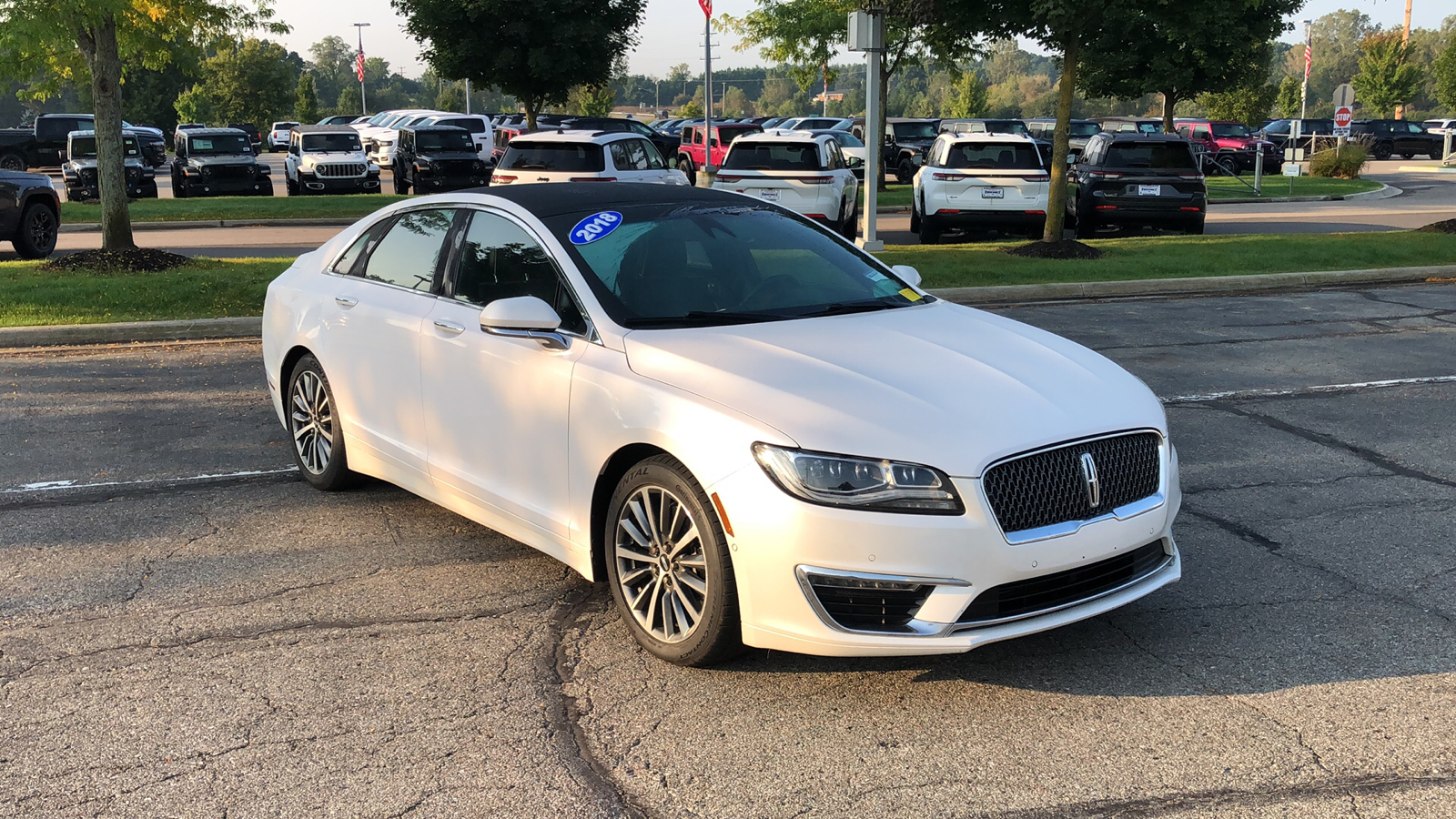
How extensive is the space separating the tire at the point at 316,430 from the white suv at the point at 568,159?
10.2 metres

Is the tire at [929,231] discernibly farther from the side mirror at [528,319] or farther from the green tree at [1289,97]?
the green tree at [1289,97]

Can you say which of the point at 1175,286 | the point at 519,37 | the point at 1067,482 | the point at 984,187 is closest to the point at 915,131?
the point at 519,37

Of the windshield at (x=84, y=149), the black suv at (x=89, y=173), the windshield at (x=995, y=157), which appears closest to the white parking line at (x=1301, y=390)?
the windshield at (x=995, y=157)

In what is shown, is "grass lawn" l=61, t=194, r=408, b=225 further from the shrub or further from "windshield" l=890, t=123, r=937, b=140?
the shrub

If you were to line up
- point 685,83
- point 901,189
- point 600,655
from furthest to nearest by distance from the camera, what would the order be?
point 685,83
point 901,189
point 600,655

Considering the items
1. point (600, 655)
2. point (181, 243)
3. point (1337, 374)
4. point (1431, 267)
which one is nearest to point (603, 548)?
point (600, 655)

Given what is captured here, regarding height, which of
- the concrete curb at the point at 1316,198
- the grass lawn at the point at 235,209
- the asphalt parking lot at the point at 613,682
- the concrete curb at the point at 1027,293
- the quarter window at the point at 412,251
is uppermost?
the quarter window at the point at 412,251

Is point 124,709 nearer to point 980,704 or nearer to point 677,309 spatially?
point 677,309

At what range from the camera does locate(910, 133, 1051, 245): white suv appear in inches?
699

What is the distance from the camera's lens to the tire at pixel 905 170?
113 ft

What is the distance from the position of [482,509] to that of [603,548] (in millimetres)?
799

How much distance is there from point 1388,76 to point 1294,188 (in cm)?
5089

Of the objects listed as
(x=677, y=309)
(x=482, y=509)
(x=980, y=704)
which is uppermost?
(x=677, y=309)

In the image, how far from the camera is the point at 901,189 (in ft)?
101
